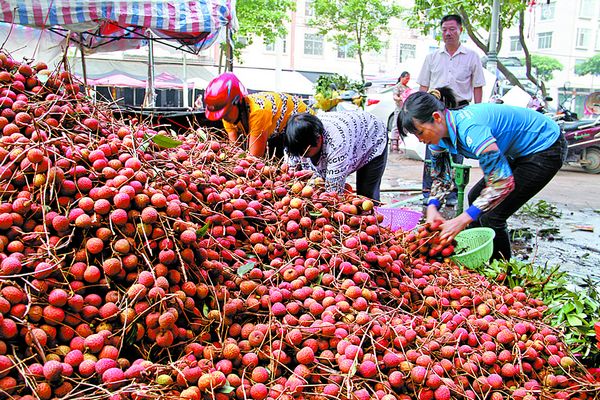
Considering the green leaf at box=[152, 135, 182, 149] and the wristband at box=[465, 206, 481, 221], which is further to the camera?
the wristband at box=[465, 206, 481, 221]

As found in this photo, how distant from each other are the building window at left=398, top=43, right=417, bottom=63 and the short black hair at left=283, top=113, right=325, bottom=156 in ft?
108

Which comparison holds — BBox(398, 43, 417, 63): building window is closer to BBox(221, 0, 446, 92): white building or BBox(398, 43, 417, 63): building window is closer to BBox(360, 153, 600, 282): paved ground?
BBox(221, 0, 446, 92): white building

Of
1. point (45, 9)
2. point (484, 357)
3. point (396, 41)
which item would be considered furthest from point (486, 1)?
point (396, 41)

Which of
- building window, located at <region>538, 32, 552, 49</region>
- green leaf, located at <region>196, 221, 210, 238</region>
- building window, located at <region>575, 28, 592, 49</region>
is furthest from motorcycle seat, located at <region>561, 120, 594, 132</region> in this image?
building window, located at <region>575, 28, 592, 49</region>

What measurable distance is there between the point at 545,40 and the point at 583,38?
10.3 ft

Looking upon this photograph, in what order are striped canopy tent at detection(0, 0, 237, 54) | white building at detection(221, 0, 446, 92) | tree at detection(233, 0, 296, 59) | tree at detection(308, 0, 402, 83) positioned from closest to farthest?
striped canopy tent at detection(0, 0, 237, 54), tree at detection(233, 0, 296, 59), tree at detection(308, 0, 402, 83), white building at detection(221, 0, 446, 92)

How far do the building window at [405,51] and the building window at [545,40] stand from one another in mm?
18551

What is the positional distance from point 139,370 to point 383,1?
74.4 ft

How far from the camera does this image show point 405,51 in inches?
1345

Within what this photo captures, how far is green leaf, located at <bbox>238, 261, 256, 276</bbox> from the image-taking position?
5.07 ft

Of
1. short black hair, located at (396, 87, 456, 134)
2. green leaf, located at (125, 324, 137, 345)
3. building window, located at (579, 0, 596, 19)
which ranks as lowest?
green leaf, located at (125, 324, 137, 345)

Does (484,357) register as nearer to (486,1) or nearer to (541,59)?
(486,1)

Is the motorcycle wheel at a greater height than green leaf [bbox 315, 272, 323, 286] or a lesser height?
lesser

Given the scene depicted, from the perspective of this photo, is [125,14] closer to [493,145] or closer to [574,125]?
[493,145]
